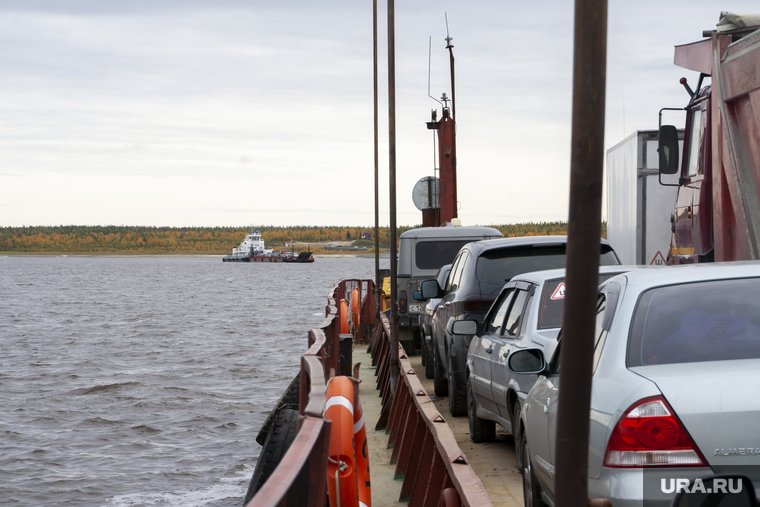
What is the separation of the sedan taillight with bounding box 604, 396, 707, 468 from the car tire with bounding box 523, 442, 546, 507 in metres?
1.63

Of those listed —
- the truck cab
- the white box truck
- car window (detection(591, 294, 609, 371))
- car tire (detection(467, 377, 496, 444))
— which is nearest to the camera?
car window (detection(591, 294, 609, 371))

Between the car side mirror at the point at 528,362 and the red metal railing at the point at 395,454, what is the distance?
55 cm

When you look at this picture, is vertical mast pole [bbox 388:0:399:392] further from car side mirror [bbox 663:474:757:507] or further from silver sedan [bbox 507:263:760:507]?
car side mirror [bbox 663:474:757:507]

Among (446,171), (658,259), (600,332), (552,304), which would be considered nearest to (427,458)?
(552,304)

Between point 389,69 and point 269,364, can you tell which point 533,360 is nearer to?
point 389,69

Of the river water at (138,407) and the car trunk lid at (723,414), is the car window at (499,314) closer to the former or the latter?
the car trunk lid at (723,414)

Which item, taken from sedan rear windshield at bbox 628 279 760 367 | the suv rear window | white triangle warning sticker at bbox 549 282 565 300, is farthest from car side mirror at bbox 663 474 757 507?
the suv rear window

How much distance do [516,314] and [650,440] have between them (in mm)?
3748

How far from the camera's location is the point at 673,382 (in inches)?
134

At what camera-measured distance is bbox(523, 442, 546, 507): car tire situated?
5020 mm

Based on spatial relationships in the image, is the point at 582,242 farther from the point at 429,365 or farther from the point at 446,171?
the point at 446,171

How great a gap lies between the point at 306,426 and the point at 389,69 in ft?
30.0

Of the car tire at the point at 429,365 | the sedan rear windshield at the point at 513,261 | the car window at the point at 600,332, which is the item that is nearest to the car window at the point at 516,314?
the sedan rear windshield at the point at 513,261

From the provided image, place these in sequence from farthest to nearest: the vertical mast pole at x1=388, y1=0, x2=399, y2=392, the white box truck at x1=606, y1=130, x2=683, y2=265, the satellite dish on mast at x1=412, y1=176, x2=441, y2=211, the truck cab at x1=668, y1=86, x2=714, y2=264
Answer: the satellite dish on mast at x1=412, y1=176, x2=441, y2=211
the white box truck at x1=606, y1=130, x2=683, y2=265
the vertical mast pole at x1=388, y1=0, x2=399, y2=392
the truck cab at x1=668, y1=86, x2=714, y2=264
